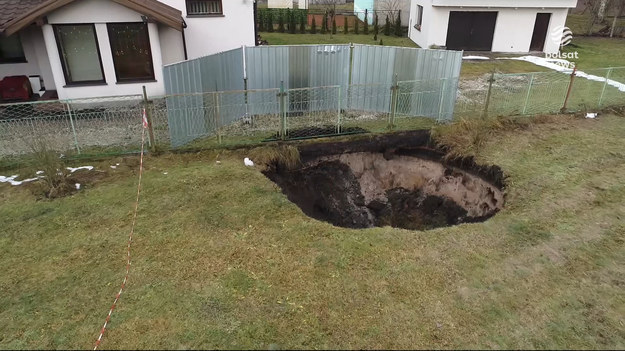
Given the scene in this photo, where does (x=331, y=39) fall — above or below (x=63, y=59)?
above

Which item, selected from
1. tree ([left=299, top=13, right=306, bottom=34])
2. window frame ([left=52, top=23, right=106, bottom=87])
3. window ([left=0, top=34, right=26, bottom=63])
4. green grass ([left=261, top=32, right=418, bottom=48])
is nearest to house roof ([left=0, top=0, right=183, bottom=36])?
window frame ([left=52, top=23, right=106, bottom=87])

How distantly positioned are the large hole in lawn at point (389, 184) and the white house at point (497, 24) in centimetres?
1314

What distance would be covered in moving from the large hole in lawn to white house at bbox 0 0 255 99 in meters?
5.85

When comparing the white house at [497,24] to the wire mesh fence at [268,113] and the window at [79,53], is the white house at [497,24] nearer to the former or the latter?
the wire mesh fence at [268,113]

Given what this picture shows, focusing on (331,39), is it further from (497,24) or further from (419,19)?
(497,24)

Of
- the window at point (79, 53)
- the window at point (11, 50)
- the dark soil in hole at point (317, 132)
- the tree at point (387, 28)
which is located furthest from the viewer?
the tree at point (387, 28)

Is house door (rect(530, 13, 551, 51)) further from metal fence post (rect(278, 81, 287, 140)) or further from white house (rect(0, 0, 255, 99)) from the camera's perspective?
metal fence post (rect(278, 81, 287, 140))

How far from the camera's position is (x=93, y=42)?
39.4ft

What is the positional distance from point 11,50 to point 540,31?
22.8 meters

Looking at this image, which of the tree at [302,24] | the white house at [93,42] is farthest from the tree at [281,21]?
the white house at [93,42]

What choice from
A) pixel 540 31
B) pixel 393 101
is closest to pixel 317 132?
pixel 393 101

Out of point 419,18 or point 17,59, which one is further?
point 419,18

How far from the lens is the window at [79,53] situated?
11695 millimetres

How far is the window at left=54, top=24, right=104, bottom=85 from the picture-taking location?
11.7m
